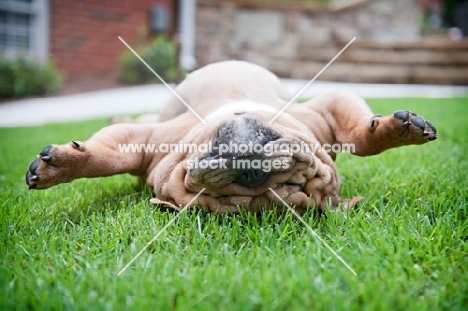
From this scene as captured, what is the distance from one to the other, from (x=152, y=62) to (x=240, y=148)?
34.0 ft

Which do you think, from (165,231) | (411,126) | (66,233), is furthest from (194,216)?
(411,126)

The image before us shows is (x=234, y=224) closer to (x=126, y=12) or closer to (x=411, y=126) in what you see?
(x=411, y=126)

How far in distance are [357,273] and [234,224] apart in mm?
508

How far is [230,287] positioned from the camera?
1.34 m

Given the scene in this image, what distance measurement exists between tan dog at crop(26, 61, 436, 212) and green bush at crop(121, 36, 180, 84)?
30.5 feet

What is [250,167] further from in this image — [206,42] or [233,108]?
[206,42]

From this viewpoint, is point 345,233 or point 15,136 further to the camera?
point 15,136

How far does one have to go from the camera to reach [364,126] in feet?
6.67

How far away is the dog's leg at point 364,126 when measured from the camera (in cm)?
179

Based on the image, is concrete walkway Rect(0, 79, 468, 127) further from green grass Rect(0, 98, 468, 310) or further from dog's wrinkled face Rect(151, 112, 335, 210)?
dog's wrinkled face Rect(151, 112, 335, 210)

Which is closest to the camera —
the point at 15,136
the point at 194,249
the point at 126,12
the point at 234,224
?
the point at 194,249

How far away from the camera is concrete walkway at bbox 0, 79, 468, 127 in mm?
7766

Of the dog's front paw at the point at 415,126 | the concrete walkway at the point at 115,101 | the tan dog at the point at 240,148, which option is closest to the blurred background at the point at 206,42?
the concrete walkway at the point at 115,101

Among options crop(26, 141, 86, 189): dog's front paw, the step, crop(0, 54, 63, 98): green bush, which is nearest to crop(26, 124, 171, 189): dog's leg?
crop(26, 141, 86, 189): dog's front paw
